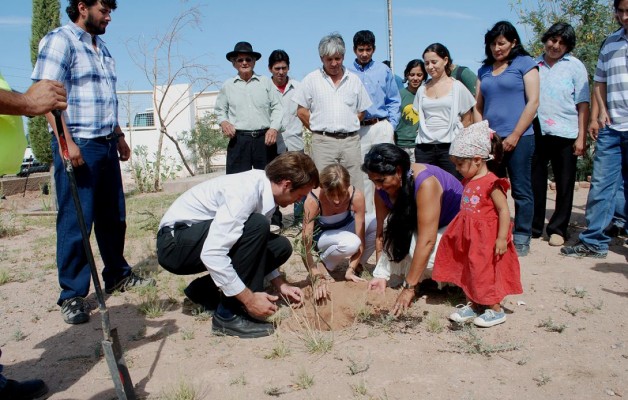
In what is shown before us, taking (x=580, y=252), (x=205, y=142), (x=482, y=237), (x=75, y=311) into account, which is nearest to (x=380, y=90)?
(x=580, y=252)

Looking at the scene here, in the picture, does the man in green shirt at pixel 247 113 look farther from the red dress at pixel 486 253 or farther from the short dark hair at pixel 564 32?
the red dress at pixel 486 253

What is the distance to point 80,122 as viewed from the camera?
3.58 m

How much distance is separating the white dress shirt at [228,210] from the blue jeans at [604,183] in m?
2.97

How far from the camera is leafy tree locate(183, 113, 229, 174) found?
15102mm

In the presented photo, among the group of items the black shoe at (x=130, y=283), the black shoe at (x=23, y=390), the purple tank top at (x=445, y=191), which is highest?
the purple tank top at (x=445, y=191)

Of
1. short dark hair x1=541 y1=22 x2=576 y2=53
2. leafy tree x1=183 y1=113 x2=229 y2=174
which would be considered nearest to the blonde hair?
short dark hair x1=541 y1=22 x2=576 y2=53

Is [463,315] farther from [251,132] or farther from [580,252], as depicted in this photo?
[251,132]

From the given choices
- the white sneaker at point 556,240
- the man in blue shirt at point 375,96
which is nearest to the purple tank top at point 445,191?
the white sneaker at point 556,240

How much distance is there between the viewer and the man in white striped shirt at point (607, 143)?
14.0 feet

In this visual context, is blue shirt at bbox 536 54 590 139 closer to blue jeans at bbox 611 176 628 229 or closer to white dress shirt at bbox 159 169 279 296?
blue jeans at bbox 611 176 628 229

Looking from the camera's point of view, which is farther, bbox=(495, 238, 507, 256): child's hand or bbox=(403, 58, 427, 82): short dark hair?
bbox=(403, 58, 427, 82): short dark hair

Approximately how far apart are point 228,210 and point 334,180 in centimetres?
106

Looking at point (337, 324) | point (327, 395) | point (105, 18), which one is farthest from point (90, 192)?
point (327, 395)

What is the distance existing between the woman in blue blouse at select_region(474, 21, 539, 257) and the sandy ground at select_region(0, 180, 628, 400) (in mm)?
663
